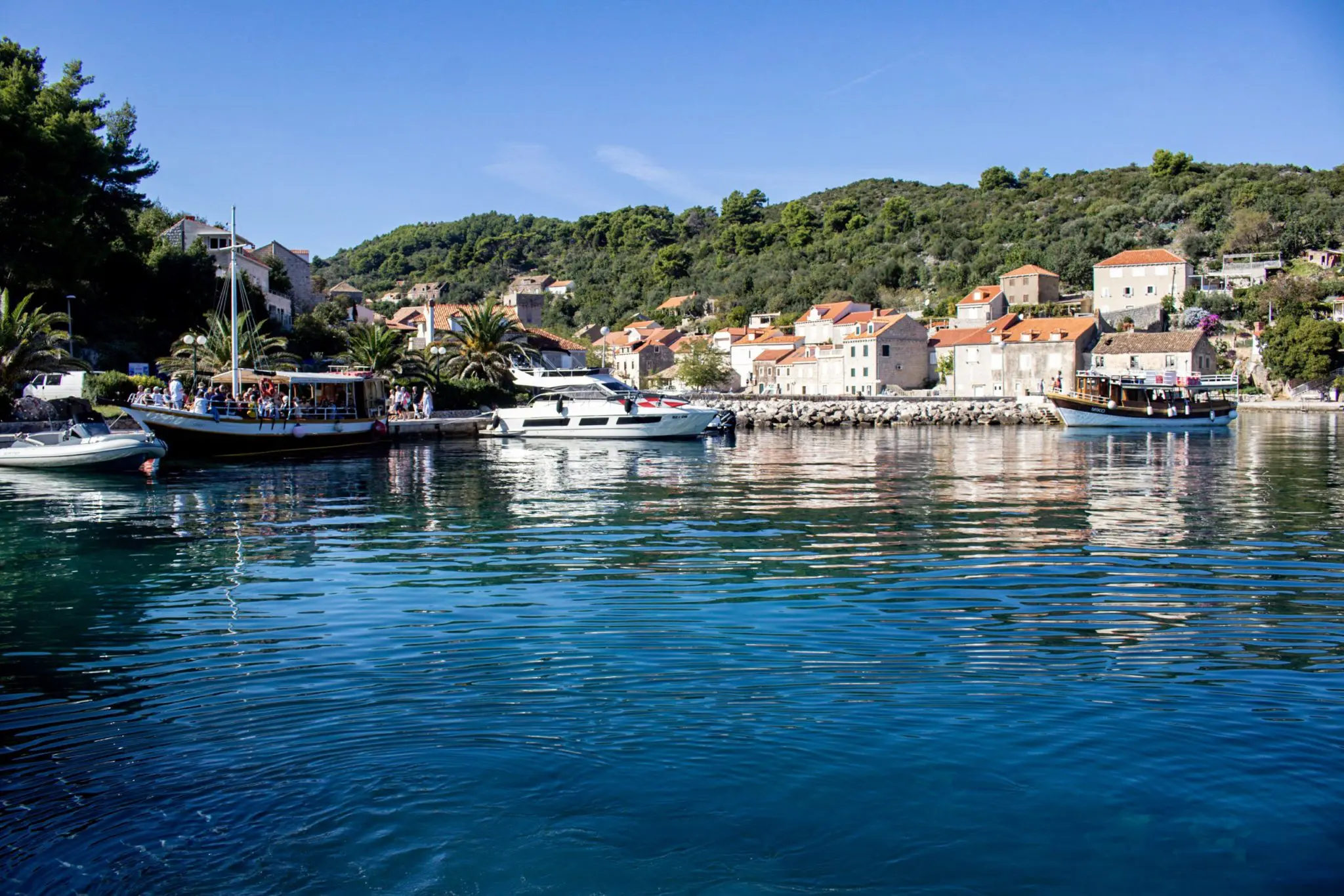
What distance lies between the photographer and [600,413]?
40.0 m

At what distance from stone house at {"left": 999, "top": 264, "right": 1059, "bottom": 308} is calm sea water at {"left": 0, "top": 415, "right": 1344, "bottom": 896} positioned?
3553 inches

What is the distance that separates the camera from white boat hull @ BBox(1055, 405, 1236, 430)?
5138 centimetres

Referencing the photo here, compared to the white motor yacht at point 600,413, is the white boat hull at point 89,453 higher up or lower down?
lower down

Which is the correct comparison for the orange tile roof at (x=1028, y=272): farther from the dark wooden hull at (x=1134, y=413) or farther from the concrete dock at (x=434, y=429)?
the concrete dock at (x=434, y=429)

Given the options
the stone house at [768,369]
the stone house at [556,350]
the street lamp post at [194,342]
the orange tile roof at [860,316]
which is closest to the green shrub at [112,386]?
the street lamp post at [194,342]

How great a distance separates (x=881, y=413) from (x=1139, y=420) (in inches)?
555

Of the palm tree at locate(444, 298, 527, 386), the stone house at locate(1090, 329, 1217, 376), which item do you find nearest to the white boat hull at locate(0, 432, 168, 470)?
the palm tree at locate(444, 298, 527, 386)

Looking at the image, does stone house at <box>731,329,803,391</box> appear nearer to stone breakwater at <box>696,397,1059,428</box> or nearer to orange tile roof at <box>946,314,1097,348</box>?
orange tile roof at <box>946,314,1097,348</box>

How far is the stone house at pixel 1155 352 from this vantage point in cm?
7688

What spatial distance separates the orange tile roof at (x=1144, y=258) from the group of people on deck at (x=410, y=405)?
73.0m

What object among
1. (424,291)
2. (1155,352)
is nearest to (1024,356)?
(1155,352)

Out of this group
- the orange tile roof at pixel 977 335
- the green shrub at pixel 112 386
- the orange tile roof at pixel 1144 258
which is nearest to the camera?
the green shrub at pixel 112 386

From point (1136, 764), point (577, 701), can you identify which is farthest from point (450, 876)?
point (1136, 764)

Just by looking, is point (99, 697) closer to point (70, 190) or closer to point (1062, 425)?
point (70, 190)
